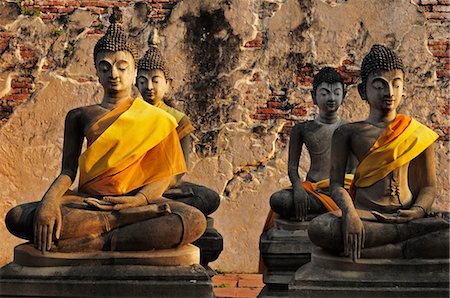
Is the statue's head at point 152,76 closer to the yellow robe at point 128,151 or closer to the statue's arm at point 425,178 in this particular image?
the yellow robe at point 128,151

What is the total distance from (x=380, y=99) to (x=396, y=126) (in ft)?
0.48

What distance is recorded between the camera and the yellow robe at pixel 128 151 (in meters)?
3.49

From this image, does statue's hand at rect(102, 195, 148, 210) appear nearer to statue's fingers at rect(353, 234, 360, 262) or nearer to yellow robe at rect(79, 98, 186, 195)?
yellow robe at rect(79, 98, 186, 195)

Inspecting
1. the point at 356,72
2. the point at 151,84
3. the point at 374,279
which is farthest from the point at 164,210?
the point at 356,72

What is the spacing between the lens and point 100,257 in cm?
328

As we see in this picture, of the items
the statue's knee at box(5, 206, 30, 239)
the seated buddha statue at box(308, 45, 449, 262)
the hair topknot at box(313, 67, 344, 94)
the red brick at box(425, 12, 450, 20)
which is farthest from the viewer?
the red brick at box(425, 12, 450, 20)

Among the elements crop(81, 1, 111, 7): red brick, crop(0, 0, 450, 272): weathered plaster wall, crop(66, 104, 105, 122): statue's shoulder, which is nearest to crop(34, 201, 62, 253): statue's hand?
crop(66, 104, 105, 122): statue's shoulder

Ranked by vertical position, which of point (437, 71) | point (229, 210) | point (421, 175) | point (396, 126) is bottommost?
point (229, 210)

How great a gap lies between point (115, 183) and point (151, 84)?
5.10ft

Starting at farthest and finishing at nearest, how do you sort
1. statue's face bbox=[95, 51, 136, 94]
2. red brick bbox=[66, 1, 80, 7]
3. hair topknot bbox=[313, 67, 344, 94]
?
red brick bbox=[66, 1, 80, 7]
hair topknot bbox=[313, 67, 344, 94]
statue's face bbox=[95, 51, 136, 94]

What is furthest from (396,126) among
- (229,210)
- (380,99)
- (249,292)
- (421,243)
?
(229,210)

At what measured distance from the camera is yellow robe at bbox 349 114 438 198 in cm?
343

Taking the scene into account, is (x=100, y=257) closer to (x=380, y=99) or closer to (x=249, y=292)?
(x=380, y=99)

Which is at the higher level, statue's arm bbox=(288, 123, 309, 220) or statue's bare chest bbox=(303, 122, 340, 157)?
statue's bare chest bbox=(303, 122, 340, 157)
